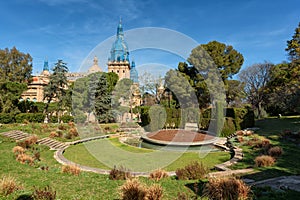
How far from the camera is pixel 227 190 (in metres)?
3.66

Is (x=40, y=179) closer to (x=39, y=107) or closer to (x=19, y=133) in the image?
(x=19, y=133)

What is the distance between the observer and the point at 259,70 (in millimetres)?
29234

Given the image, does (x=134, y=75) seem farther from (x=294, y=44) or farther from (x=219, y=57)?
(x=294, y=44)

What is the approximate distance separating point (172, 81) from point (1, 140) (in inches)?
757

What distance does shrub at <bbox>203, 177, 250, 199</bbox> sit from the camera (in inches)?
139

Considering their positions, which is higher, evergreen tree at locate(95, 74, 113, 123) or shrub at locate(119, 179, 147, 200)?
evergreen tree at locate(95, 74, 113, 123)

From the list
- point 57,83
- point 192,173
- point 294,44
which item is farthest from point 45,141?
point 294,44

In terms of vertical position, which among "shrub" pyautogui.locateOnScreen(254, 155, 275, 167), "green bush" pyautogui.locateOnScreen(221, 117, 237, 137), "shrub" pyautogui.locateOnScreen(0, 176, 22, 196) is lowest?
"shrub" pyautogui.locateOnScreen(254, 155, 275, 167)

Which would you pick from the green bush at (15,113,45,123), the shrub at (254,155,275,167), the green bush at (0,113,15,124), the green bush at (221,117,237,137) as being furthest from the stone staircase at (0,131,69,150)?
the green bush at (221,117,237,137)

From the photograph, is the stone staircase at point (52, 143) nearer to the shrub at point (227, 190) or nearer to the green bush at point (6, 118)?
the green bush at point (6, 118)

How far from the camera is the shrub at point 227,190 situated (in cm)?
354

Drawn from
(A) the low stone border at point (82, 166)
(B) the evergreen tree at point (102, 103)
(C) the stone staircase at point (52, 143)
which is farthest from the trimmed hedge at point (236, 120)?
(B) the evergreen tree at point (102, 103)

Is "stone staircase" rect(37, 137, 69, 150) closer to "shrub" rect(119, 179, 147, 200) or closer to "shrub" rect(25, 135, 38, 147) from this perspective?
"shrub" rect(25, 135, 38, 147)

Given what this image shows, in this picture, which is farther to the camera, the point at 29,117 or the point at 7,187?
the point at 29,117
